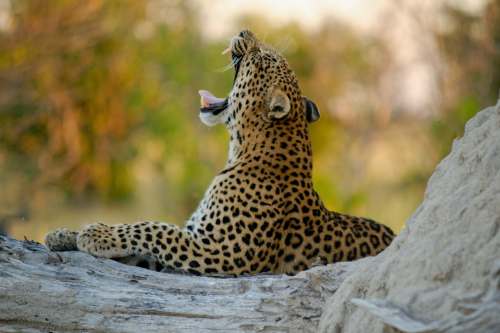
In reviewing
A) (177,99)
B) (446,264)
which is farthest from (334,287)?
(177,99)

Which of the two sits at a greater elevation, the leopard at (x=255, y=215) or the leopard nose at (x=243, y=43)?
the leopard nose at (x=243, y=43)

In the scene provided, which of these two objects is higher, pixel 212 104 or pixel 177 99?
pixel 177 99

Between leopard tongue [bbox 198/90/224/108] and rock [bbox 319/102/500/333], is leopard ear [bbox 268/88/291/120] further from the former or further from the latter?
rock [bbox 319/102/500/333]

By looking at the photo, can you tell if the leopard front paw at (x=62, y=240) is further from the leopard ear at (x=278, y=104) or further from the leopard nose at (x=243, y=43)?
the leopard nose at (x=243, y=43)

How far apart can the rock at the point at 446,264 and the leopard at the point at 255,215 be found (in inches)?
59.5

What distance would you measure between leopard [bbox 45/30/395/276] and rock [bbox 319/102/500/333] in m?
1.51

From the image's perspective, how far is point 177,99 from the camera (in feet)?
94.7

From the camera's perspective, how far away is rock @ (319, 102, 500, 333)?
166 inches

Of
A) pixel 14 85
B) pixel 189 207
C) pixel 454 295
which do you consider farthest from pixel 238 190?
pixel 189 207

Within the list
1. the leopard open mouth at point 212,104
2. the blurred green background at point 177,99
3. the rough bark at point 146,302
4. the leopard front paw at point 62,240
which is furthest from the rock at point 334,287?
the blurred green background at point 177,99

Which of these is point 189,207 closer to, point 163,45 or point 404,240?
point 163,45

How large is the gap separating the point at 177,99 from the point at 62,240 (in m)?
22.4

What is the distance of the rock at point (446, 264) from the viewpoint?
4.22m

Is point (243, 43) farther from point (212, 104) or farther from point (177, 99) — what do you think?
point (177, 99)
